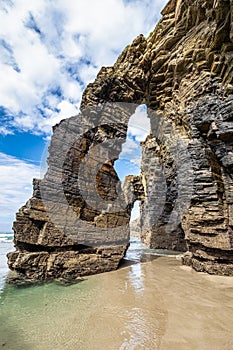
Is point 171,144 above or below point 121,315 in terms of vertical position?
above

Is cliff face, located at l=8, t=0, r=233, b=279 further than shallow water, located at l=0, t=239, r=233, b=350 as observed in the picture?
Yes

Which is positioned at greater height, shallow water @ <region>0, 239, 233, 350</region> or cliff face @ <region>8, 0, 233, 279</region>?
cliff face @ <region>8, 0, 233, 279</region>

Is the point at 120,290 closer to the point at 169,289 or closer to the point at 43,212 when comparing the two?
the point at 169,289

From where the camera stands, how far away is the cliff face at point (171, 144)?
28.0ft

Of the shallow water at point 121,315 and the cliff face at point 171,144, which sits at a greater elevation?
the cliff face at point 171,144

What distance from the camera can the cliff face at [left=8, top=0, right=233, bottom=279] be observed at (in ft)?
28.0

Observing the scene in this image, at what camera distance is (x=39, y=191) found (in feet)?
29.9

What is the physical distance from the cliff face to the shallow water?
5.21 feet

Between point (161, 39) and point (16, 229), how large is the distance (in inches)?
596

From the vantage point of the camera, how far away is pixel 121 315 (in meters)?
4.90

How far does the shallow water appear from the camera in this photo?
3.80 metres

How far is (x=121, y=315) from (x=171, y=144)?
11249 mm

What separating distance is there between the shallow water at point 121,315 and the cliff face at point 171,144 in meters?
1.59

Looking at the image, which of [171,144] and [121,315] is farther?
[171,144]
